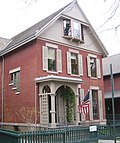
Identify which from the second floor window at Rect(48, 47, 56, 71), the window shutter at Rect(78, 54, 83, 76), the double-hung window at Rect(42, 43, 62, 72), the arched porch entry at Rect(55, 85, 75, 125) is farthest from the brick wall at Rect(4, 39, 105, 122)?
the arched porch entry at Rect(55, 85, 75, 125)

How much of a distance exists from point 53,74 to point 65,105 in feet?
8.40

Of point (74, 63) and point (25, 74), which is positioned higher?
point (74, 63)

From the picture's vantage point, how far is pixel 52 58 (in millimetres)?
20016

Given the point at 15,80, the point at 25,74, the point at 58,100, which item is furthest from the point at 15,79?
the point at 58,100

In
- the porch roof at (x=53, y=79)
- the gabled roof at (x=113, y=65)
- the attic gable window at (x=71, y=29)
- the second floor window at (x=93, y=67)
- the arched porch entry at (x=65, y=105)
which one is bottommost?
the arched porch entry at (x=65, y=105)

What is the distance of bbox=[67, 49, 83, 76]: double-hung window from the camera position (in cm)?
2141

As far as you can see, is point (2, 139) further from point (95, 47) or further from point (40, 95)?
point (95, 47)

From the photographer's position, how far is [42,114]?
58.6 ft

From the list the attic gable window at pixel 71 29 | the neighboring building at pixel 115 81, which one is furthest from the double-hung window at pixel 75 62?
the neighboring building at pixel 115 81

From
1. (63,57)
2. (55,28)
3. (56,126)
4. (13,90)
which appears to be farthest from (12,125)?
(55,28)

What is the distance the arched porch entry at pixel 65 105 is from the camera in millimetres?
19219

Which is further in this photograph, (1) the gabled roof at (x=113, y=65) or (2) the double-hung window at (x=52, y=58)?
(1) the gabled roof at (x=113, y=65)

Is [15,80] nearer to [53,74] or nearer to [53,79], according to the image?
[53,74]

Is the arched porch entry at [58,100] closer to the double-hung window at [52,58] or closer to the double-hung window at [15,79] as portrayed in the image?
the double-hung window at [52,58]
